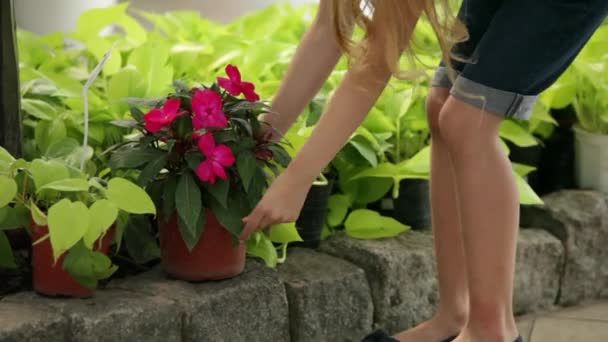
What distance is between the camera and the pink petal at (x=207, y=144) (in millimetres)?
1919

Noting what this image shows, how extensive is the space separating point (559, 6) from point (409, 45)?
0.24m

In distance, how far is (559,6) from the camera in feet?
5.66

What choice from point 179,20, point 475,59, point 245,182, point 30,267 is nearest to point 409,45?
point 475,59

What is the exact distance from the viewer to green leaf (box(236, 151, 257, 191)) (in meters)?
1.93

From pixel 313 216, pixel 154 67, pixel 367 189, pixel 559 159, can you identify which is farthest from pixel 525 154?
pixel 154 67

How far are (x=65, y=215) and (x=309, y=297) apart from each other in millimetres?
544

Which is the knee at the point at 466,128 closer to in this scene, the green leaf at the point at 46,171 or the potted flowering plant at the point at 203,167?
the potted flowering plant at the point at 203,167

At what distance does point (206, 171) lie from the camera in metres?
1.91

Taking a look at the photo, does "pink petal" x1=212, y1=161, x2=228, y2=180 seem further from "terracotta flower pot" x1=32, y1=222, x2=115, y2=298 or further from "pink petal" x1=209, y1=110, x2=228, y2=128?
"terracotta flower pot" x1=32, y1=222, x2=115, y2=298

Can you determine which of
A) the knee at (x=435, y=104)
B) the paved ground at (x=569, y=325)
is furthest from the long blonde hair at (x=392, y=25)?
the paved ground at (x=569, y=325)

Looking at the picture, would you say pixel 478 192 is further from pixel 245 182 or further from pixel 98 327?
pixel 98 327

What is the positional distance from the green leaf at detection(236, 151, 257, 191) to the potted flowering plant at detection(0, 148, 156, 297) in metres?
0.17

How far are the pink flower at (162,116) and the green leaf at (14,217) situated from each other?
0.89 ft

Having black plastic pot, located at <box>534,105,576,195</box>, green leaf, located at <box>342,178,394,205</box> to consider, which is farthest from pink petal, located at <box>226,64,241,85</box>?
black plastic pot, located at <box>534,105,576,195</box>
